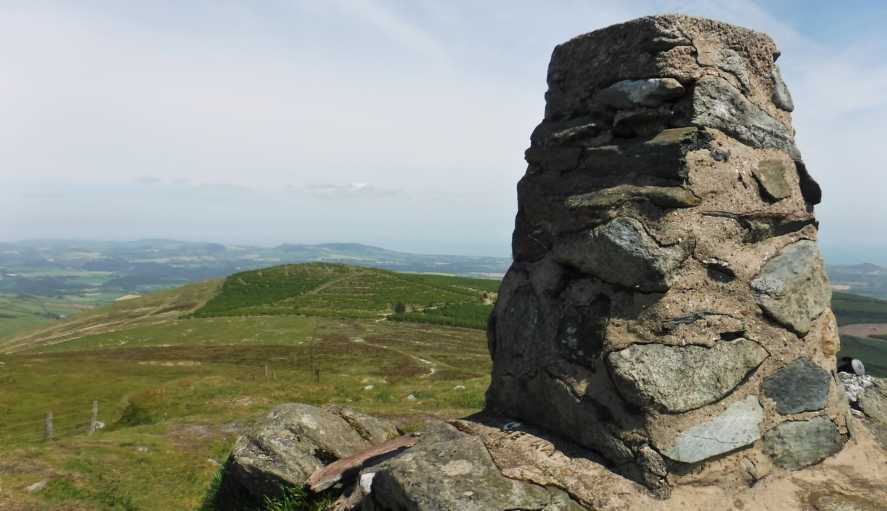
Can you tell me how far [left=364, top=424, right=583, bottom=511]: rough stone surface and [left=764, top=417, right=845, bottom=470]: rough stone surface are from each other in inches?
113

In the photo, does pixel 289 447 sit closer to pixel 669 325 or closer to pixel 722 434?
pixel 669 325

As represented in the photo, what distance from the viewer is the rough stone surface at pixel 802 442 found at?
7.06 m

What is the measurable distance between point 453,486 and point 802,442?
15.6 feet

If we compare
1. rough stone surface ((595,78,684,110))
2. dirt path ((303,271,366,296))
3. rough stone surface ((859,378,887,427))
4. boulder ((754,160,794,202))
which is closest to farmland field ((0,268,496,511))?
dirt path ((303,271,366,296))

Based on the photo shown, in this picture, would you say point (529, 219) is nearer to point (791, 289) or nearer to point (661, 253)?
point (661, 253)

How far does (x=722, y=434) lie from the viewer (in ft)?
22.2

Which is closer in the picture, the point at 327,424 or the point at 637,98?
the point at 637,98

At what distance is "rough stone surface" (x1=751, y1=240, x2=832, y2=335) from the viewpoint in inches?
287

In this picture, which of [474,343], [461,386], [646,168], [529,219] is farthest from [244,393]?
[474,343]

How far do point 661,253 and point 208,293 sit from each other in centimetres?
16357

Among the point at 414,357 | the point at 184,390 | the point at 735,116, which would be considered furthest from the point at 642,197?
the point at 414,357

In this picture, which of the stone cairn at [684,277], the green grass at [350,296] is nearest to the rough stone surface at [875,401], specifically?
the stone cairn at [684,277]

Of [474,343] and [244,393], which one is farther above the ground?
[244,393]

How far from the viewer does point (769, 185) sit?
25.4 ft
